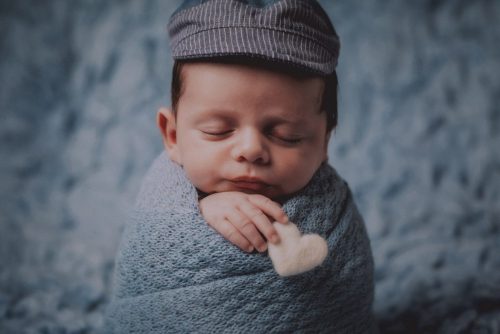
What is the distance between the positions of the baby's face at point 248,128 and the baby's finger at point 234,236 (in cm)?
7

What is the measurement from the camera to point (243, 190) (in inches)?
31.1

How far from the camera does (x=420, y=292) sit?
1171 millimetres

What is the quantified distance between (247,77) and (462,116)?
3.32 ft

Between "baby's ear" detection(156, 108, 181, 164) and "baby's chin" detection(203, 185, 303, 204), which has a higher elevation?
"baby's ear" detection(156, 108, 181, 164)

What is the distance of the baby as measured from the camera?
734 millimetres

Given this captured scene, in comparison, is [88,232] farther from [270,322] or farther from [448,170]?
[448,170]

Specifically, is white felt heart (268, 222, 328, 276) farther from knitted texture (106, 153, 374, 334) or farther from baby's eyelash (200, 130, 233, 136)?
baby's eyelash (200, 130, 233, 136)

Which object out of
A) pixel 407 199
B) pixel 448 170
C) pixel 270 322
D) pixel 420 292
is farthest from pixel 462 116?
pixel 270 322

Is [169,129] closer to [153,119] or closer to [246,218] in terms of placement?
[246,218]

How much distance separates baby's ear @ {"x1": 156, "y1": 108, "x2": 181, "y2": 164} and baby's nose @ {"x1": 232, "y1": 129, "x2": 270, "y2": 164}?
166mm

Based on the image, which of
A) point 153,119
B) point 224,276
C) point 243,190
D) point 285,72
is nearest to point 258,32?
point 285,72

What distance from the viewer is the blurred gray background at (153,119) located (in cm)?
140

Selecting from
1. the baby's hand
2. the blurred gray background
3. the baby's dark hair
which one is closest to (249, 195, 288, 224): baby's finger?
the baby's hand

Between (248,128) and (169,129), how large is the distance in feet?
0.64
